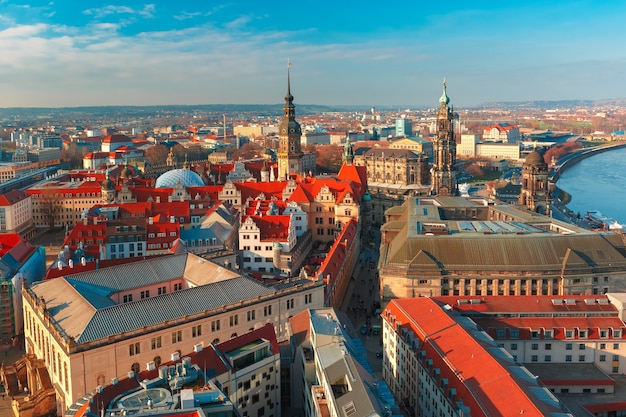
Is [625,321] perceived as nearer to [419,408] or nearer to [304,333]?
[419,408]

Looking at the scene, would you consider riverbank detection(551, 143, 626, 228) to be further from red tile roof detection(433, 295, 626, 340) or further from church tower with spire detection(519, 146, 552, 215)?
red tile roof detection(433, 295, 626, 340)

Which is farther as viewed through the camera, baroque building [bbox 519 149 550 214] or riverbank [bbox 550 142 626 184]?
riverbank [bbox 550 142 626 184]

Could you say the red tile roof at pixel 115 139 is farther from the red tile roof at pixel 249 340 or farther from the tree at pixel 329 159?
the red tile roof at pixel 249 340

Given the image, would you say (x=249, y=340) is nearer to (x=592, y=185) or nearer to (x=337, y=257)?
(x=337, y=257)

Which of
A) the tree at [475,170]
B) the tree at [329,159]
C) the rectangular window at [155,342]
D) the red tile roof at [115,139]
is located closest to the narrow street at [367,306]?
the rectangular window at [155,342]

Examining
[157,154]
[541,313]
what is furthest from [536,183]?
[157,154]

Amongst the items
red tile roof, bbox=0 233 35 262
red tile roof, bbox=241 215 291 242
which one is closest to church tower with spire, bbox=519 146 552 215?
red tile roof, bbox=241 215 291 242

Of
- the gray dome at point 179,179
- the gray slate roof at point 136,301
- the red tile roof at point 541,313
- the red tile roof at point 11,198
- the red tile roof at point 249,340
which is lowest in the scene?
the red tile roof at point 541,313
